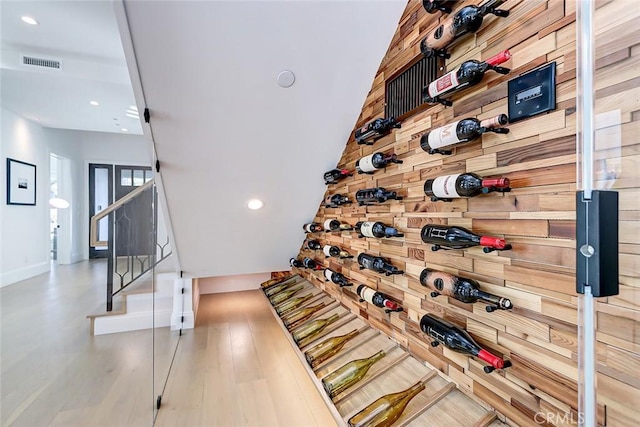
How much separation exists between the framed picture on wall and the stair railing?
28cm

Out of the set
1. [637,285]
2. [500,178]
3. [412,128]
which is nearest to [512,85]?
[500,178]

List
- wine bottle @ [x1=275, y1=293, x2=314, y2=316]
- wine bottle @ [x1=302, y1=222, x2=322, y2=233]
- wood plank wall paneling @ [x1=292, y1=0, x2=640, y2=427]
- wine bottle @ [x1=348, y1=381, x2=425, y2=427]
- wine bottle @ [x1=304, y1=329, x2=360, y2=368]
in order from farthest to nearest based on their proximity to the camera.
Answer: wine bottle @ [x1=275, y1=293, x2=314, y2=316]
wine bottle @ [x1=302, y1=222, x2=322, y2=233]
wine bottle @ [x1=304, y1=329, x2=360, y2=368]
wine bottle @ [x1=348, y1=381, x2=425, y2=427]
wood plank wall paneling @ [x1=292, y1=0, x2=640, y2=427]

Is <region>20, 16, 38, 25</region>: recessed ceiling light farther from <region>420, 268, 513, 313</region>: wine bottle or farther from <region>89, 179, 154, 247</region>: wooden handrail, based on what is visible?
<region>420, 268, 513, 313</region>: wine bottle

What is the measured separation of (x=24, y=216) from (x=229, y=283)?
3.36 meters

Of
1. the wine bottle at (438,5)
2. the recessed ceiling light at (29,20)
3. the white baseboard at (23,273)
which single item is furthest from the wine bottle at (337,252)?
the recessed ceiling light at (29,20)

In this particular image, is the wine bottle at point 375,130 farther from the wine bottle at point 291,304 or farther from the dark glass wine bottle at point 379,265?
the wine bottle at point 291,304

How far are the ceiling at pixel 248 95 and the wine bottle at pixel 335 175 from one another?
98 millimetres

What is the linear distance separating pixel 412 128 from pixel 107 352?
2295 mm

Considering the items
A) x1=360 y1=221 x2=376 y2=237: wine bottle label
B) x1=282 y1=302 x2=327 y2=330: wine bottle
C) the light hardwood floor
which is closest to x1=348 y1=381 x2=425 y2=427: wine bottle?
the light hardwood floor

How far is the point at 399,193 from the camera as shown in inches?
67.0

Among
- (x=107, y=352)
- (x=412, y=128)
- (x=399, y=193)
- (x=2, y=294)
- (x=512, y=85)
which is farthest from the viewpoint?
(x=107, y=352)

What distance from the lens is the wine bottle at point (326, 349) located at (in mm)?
2014

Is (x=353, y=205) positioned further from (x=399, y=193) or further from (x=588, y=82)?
(x=588, y=82)

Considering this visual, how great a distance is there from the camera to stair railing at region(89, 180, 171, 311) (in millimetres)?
1790
